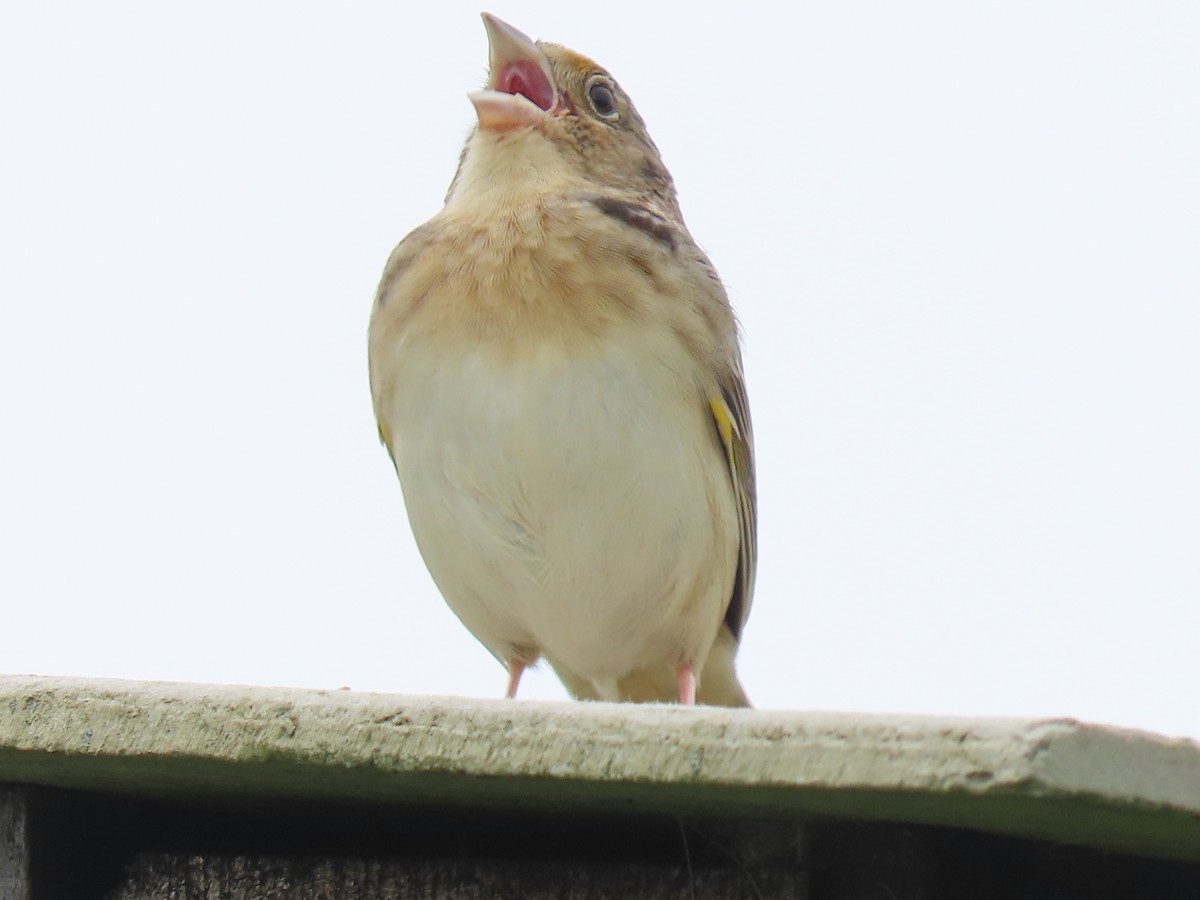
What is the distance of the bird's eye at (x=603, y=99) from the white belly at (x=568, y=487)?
1.04 meters

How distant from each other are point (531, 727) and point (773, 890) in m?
0.48

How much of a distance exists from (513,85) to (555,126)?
0.90 feet

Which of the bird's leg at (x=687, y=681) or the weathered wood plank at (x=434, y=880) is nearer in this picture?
the weathered wood plank at (x=434, y=880)

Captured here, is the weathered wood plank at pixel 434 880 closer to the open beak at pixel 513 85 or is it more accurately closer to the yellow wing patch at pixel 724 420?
the yellow wing patch at pixel 724 420

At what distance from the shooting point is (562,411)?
11.4ft

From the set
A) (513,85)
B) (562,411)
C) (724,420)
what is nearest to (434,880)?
(562,411)

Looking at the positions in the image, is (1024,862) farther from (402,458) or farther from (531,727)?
(402,458)

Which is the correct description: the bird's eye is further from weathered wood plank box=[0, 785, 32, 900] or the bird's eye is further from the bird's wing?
weathered wood plank box=[0, 785, 32, 900]

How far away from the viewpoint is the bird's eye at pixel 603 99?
4395 millimetres

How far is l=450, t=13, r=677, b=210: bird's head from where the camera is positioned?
405 centimetres

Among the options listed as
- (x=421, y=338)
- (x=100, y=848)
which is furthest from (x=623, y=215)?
(x=100, y=848)

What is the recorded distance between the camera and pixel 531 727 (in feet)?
5.89

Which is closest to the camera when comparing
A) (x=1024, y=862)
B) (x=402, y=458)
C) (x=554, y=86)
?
→ (x=1024, y=862)

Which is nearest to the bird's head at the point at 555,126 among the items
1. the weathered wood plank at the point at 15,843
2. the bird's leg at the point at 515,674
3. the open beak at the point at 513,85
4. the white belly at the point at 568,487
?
the open beak at the point at 513,85
